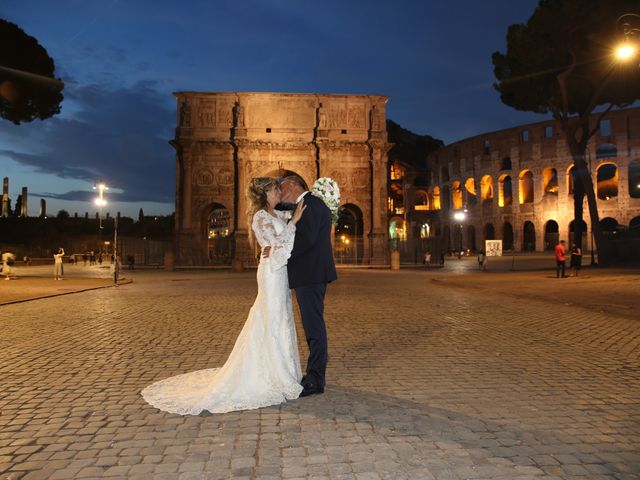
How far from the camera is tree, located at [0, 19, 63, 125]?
84.2 ft

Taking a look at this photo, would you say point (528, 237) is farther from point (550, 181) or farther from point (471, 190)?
point (471, 190)

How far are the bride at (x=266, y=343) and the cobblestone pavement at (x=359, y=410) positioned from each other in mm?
200

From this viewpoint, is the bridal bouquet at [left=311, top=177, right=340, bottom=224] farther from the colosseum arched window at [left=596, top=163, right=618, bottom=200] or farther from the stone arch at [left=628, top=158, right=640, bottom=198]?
the colosseum arched window at [left=596, top=163, right=618, bottom=200]

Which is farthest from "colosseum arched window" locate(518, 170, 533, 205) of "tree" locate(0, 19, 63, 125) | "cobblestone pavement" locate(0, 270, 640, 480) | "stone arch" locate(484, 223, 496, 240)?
"cobblestone pavement" locate(0, 270, 640, 480)

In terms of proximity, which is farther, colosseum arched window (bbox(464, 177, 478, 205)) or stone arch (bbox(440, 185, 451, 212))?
stone arch (bbox(440, 185, 451, 212))

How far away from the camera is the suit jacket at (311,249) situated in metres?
4.42

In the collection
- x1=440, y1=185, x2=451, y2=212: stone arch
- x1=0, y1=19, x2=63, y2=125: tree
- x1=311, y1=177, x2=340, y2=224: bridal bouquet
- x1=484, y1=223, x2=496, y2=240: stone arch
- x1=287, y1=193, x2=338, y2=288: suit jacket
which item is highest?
x1=0, y1=19, x2=63, y2=125: tree

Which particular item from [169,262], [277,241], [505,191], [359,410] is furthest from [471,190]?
[359,410]

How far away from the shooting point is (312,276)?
446cm

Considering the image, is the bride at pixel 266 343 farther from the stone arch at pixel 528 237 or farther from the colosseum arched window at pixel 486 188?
the colosseum arched window at pixel 486 188

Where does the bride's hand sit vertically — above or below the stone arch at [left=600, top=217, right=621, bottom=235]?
A: below

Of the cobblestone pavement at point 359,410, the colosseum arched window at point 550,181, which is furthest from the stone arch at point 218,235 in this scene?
the colosseum arched window at point 550,181

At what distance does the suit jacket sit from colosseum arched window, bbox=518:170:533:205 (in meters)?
53.6

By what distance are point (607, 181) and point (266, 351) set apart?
5772 centimetres
